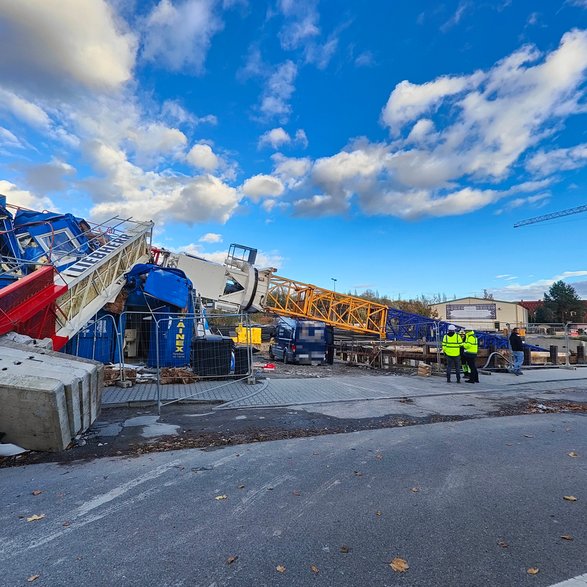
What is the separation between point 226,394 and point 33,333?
4.26m

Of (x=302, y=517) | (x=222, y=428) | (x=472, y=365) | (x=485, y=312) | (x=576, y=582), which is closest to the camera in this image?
(x=576, y=582)

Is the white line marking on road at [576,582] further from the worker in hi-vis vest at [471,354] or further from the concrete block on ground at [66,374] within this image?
the worker in hi-vis vest at [471,354]

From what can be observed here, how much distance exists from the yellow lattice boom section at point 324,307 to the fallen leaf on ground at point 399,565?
1709 cm

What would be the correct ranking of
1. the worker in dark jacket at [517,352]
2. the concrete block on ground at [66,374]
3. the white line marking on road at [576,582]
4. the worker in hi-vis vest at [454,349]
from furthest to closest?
the worker in dark jacket at [517,352] → the worker in hi-vis vest at [454,349] → the concrete block on ground at [66,374] → the white line marking on road at [576,582]

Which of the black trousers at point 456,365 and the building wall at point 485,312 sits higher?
the building wall at point 485,312

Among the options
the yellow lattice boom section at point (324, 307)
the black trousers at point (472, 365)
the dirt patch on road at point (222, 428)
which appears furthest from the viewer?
the yellow lattice boom section at point (324, 307)

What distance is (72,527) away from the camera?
11.5 feet

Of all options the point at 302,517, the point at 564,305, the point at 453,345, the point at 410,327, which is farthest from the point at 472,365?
the point at 564,305

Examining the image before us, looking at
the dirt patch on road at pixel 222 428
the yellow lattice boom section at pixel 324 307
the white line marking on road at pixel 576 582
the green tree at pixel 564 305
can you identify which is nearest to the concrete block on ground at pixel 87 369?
the dirt patch on road at pixel 222 428

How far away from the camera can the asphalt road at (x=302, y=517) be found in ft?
9.34

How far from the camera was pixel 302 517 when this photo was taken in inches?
144

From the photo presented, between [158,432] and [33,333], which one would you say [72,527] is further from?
[33,333]

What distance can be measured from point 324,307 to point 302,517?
18.7 m

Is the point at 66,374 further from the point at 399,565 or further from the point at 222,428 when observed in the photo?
the point at 399,565
